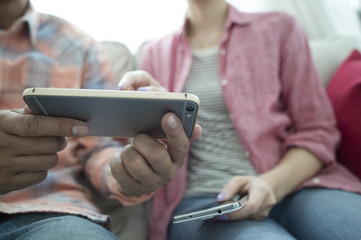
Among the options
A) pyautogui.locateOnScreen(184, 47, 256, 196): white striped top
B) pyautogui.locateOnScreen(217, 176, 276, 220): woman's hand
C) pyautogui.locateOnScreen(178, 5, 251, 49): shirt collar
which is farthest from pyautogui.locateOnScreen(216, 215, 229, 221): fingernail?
pyautogui.locateOnScreen(178, 5, 251, 49): shirt collar

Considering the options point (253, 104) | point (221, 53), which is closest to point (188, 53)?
point (221, 53)

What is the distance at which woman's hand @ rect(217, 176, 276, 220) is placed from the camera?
1.96 feet

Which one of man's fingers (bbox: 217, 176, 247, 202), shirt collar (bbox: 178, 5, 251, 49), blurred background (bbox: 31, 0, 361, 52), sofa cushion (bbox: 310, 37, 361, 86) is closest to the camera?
man's fingers (bbox: 217, 176, 247, 202)

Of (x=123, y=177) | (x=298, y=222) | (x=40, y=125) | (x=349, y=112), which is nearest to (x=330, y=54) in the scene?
(x=349, y=112)

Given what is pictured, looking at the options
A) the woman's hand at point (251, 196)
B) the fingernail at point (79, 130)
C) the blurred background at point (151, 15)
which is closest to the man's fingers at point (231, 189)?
the woman's hand at point (251, 196)

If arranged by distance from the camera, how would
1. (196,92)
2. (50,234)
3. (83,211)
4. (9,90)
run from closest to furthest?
(50,234) < (83,211) < (9,90) < (196,92)

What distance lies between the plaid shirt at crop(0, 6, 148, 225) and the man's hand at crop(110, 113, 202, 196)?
111 millimetres

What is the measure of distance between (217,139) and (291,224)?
29 cm

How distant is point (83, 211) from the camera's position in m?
0.61

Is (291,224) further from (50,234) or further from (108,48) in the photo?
(108,48)

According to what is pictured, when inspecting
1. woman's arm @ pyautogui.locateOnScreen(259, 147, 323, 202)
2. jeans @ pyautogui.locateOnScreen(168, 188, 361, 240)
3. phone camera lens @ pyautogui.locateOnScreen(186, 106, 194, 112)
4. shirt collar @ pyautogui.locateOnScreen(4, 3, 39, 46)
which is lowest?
jeans @ pyautogui.locateOnScreen(168, 188, 361, 240)

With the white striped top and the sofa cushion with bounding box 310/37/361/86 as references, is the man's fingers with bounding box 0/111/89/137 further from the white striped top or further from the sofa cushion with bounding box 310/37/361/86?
the sofa cushion with bounding box 310/37/361/86

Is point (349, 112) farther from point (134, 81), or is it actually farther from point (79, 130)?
point (79, 130)

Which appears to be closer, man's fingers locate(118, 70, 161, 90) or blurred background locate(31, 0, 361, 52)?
man's fingers locate(118, 70, 161, 90)
